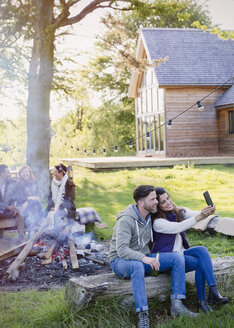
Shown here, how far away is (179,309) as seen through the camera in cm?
378

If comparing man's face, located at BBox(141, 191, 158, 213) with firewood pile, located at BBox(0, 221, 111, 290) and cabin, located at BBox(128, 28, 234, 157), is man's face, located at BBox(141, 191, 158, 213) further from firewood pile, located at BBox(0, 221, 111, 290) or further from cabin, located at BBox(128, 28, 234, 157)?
cabin, located at BBox(128, 28, 234, 157)

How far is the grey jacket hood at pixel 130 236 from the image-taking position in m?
3.84

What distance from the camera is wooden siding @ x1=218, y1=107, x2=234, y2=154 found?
70.1ft

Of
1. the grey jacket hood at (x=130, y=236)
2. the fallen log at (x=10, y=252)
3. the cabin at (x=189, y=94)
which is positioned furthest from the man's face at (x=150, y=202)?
the cabin at (x=189, y=94)

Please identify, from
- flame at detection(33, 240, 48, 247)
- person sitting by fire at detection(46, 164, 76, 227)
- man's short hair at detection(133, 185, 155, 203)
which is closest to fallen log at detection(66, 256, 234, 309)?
man's short hair at detection(133, 185, 155, 203)

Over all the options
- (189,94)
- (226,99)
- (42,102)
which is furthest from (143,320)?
(189,94)

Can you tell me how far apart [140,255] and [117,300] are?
435 millimetres

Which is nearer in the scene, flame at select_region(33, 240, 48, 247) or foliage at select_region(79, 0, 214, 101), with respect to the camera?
flame at select_region(33, 240, 48, 247)

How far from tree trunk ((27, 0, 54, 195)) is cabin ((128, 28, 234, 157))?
26.9 ft

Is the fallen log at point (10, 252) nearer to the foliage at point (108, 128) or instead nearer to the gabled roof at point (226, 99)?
the gabled roof at point (226, 99)

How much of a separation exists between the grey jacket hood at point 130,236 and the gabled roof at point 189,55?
17.4m

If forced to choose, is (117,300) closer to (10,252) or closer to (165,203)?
(165,203)

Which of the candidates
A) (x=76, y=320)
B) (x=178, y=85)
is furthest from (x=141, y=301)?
(x=178, y=85)

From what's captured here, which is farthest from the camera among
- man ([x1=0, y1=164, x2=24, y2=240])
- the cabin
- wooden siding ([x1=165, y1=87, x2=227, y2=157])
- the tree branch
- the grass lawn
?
wooden siding ([x1=165, y1=87, x2=227, y2=157])
